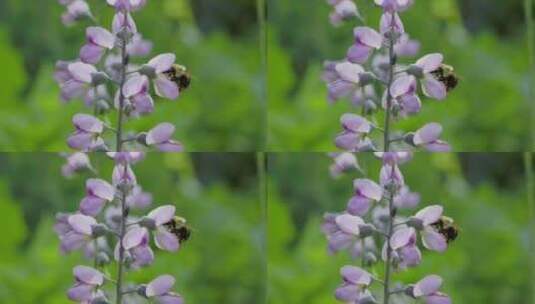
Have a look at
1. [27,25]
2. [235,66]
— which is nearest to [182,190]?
[235,66]

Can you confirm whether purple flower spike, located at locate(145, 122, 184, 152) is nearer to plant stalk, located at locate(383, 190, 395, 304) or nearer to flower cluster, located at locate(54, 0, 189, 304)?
flower cluster, located at locate(54, 0, 189, 304)

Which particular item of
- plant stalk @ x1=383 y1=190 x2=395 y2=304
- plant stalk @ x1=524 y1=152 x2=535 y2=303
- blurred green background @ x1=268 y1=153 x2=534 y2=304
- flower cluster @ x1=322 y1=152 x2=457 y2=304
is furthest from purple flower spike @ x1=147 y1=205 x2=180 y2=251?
plant stalk @ x1=524 y1=152 x2=535 y2=303

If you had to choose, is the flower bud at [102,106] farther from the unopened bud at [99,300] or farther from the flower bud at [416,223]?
the flower bud at [416,223]

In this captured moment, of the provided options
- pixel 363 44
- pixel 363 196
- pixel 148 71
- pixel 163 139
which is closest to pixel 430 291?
pixel 363 196

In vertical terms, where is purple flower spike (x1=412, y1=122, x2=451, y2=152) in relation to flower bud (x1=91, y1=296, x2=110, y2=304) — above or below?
above

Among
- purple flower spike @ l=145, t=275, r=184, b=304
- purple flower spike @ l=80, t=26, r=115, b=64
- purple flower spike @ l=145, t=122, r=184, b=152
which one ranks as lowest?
purple flower spike @ l=145, t=275, r=184, b=304

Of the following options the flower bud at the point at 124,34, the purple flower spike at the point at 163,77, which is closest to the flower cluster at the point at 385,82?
the purple flower spike at the point at 163,77

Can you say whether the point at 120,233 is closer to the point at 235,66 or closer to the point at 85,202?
the point at 85,202
